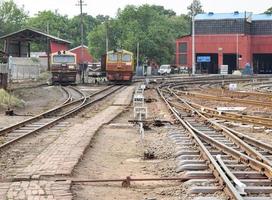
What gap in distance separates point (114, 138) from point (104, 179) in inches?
232

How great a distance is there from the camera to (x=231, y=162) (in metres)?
10.6

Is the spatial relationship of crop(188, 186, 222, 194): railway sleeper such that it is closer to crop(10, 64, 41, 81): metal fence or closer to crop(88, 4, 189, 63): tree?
crop(10, 64, 41, 81): metal fence

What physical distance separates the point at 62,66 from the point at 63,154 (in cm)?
3639

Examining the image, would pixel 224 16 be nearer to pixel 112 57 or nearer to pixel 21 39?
pixel 21 39

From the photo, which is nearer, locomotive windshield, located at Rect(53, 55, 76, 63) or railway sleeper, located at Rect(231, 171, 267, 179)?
railway sleeper, located at Rect(231, 171, 267, 179)

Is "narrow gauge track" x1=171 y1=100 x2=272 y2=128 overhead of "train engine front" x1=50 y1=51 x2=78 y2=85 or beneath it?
beneath

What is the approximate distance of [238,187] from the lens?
320 inches

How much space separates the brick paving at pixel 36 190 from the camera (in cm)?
784

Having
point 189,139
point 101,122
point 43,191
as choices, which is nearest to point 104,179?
point 43,191

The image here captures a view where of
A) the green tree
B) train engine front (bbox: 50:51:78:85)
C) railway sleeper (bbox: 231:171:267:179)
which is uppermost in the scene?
the green tree

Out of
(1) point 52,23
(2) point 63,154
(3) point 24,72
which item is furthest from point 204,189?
(1) point 52,23

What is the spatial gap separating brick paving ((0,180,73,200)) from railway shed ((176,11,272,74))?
302ft

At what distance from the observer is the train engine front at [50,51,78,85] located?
48000 millimetres

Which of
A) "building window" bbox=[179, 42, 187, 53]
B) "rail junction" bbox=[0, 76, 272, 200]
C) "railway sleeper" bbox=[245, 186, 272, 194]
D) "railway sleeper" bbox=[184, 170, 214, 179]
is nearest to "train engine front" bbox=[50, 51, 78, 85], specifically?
"rail junction" bbox=[0, 76, 272, 200]
